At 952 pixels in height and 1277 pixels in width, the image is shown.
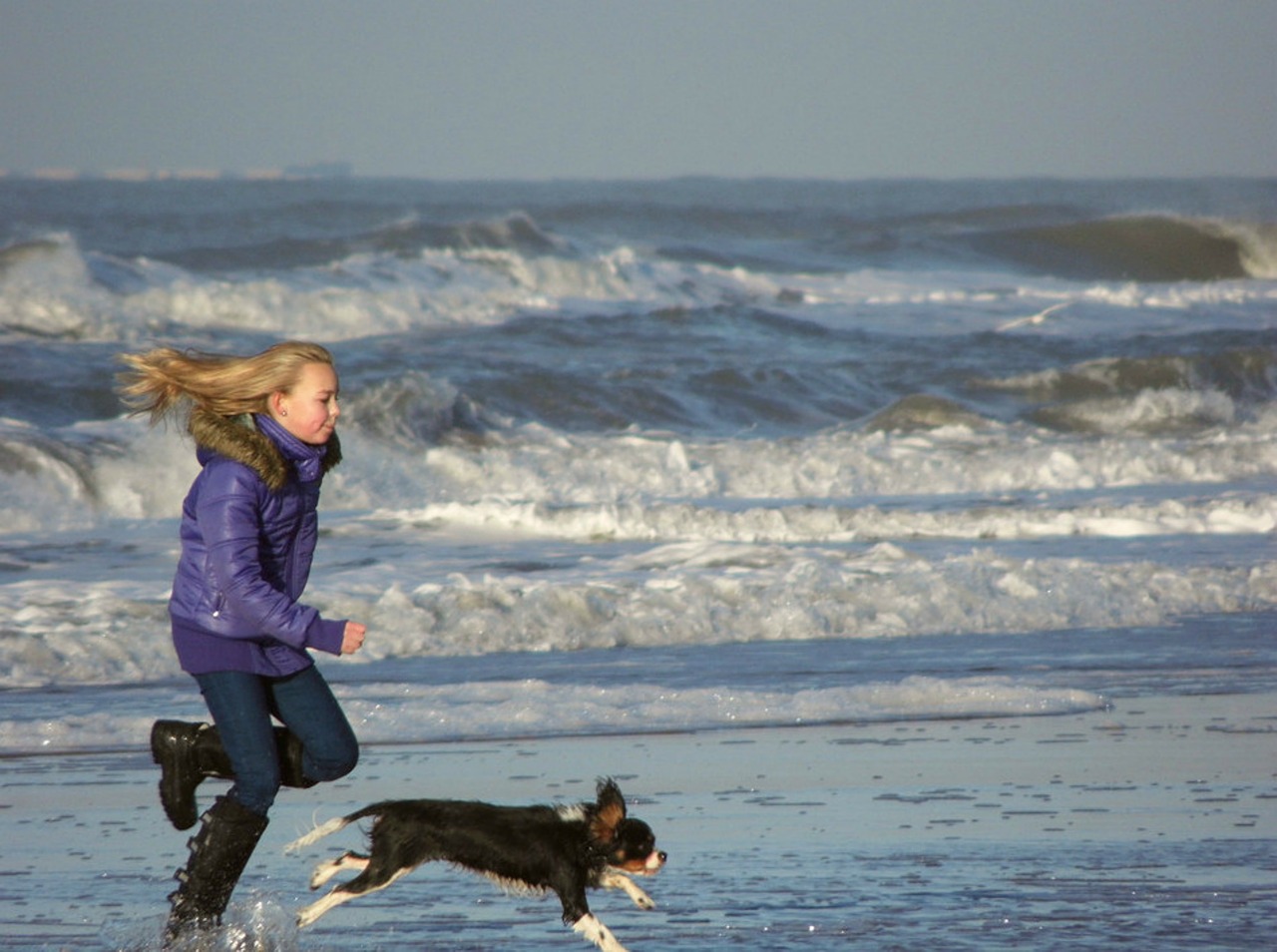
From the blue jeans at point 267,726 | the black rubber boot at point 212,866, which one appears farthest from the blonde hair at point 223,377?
the black rubber boot at point 212,866

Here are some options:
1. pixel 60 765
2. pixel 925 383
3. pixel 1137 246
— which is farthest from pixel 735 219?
pixel 60 765

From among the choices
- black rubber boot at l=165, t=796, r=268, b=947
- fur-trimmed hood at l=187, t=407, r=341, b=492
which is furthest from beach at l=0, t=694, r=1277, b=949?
fur-trimmed hood at l=187, t=407, r=341, b=492

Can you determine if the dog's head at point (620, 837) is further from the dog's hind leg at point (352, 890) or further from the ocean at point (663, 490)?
the ocean at point (663, 490)

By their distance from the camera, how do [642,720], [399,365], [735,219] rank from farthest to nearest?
1. [735,219]
2. [399,365]
3. [642,720]

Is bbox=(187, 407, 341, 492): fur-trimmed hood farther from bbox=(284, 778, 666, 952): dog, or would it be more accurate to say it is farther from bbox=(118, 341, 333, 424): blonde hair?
bbox=(284, 778, 666, 952): dog

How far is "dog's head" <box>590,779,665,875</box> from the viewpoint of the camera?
4.13 meters

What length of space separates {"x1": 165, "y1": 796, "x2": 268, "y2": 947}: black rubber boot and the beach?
0.10 metres

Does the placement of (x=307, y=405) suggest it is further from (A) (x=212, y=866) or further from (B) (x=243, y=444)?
(A) (x=212, y=866)

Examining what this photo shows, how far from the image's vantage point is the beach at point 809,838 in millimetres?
4484

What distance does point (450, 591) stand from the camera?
967 cm

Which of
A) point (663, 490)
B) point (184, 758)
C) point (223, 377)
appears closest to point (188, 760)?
point (184, 758)

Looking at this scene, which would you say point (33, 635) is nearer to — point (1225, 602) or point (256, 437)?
point (256, 437)

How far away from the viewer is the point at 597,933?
13.4 feet

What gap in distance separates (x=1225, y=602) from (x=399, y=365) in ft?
41.2
